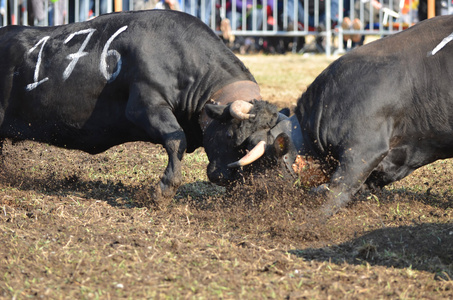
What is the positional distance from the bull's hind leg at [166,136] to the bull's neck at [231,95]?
294 millimetres

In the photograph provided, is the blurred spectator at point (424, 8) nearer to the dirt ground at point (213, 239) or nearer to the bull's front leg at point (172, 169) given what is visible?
the dirt ground at point (213, 239)

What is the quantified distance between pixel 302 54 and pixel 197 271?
12.6m

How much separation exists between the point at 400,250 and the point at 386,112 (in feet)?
4.45

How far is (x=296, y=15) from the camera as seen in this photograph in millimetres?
15711

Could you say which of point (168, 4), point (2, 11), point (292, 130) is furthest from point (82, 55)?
point (2, 11)

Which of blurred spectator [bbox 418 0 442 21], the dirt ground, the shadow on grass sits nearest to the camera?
the dirt ground

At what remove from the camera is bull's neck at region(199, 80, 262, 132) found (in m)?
6.50

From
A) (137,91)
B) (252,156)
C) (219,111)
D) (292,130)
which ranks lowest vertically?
(252,156)

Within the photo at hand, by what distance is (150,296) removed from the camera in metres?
3.95

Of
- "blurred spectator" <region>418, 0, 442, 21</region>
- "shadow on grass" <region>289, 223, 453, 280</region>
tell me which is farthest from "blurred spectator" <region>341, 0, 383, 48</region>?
"shadow on grass" <region>289, 223, 453, 280</region>

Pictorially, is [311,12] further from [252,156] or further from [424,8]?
[252,156]

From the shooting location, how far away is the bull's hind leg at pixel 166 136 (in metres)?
6.23

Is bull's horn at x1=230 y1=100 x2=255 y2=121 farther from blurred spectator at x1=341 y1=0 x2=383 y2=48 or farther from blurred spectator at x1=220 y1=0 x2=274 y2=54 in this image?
blurred spectator at x1=341 y1=0 x2=383 y2=48

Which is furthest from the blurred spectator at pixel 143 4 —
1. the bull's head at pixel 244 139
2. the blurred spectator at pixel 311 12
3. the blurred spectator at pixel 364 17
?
the bull's head at pixel 244 139
